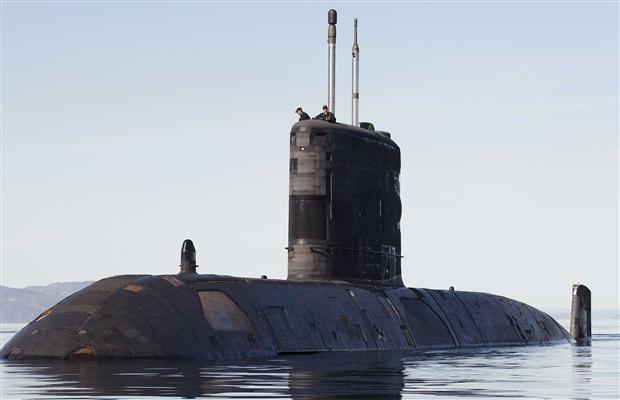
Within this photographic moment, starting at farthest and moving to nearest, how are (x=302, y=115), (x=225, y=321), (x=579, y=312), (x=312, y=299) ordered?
(x=579, y=312) < (x=302, y=115) < (x=312, y=299) < (x=225, y=321)


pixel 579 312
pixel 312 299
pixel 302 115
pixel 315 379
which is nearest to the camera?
pixel 315 379

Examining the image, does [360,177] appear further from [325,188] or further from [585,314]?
[585,314]

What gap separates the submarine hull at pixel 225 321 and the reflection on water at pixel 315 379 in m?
1.11

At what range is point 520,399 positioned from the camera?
23172 millimetres

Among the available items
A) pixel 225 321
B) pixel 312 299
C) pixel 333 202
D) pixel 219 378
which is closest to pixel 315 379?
pixel 219 378

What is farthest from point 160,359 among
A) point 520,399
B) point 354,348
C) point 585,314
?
point 585,314

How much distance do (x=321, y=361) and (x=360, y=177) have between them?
10.8m

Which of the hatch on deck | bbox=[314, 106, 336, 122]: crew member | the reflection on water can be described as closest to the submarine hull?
the hatch on deck

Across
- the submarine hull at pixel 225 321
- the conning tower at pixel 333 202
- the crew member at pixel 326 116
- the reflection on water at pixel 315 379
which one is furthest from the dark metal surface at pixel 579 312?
the reflection on water at pixel 315 379

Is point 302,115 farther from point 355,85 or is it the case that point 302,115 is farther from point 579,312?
point 579,312

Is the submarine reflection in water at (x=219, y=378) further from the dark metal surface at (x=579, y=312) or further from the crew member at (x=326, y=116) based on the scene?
the dark metal surface at (x=579, y=312)

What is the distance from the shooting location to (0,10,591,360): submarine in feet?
116

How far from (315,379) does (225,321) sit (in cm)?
986

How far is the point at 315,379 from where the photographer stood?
28438mm
